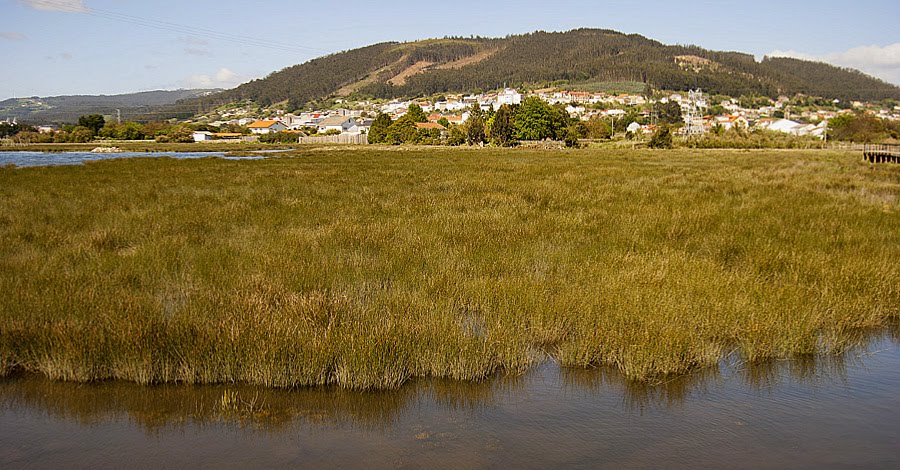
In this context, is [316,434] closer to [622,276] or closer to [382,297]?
[382,297]

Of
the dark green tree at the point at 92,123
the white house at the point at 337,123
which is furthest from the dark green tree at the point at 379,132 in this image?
the white house at the point at 337,123

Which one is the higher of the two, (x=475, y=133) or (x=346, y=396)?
(x=475, y=133)

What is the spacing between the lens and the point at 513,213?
15781 mm

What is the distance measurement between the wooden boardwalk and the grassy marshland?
1260 inches

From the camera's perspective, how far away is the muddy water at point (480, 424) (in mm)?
4902

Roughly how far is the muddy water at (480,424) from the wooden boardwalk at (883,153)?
45.8m

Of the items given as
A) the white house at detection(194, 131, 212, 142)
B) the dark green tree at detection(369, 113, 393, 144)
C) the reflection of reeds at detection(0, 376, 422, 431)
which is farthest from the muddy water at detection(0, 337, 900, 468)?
the white house at detection(194, 131, 212, 142)

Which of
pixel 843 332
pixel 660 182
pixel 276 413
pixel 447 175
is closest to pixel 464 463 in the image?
pixel 276 413

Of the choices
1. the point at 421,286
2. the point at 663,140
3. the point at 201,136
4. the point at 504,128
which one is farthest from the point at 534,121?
the point at 421,286

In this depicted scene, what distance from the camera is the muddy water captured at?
16.1 ft

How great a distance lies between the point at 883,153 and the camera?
43.7 m

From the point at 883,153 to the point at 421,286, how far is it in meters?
47.3

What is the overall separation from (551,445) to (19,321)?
229 inches

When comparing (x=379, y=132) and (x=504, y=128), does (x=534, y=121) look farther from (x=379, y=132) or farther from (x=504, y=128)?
(x=379, y=132)
